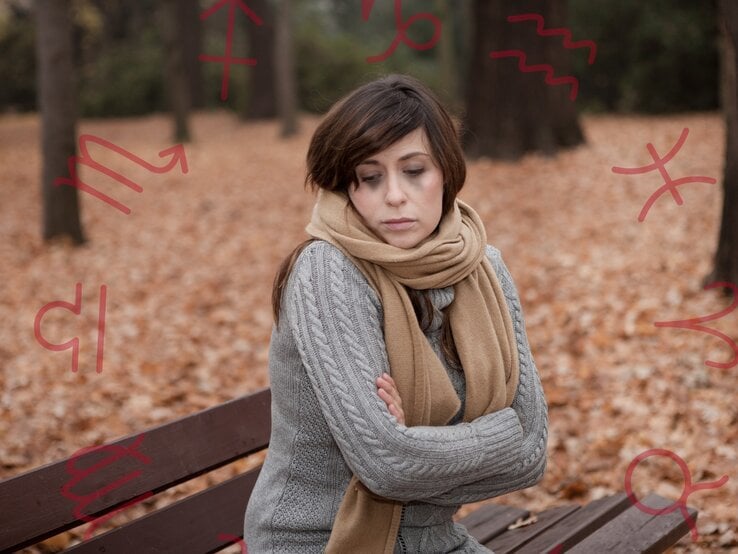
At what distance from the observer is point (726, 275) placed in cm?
553

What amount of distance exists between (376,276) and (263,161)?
1262 centimetres

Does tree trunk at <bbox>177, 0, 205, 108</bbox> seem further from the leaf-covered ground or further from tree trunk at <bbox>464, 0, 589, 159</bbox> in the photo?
tree trunk at <bbox>464, 0, 589, 159</bbox>

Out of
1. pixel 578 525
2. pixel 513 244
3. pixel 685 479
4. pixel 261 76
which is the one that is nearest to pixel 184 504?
pixel 578 525

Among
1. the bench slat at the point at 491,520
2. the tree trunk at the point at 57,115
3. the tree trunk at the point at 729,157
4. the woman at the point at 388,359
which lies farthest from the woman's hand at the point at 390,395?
the tree trunk at the point at 57,115

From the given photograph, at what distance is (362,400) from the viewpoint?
2061 millimetres

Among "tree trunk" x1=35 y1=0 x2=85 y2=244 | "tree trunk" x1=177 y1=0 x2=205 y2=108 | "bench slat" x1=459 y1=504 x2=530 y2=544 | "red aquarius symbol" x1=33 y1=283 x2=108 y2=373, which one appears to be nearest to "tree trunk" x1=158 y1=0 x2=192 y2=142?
"tree trunk" x1=35 y1=0 x2=85 y2=244

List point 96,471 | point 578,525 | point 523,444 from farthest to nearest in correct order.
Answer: point 578,525 < point 96,471 < point 523,444

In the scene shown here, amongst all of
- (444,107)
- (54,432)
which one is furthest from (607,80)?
(444,107)

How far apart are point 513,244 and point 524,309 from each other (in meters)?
1.71

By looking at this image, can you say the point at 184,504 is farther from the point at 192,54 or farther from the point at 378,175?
the point at 192,54

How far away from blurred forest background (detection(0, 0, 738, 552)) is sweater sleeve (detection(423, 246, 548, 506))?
0.86 metres

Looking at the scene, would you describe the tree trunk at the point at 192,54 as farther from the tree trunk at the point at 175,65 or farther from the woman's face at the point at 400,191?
the woman's face at the point at 400,191

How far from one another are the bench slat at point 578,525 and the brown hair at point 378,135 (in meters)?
0.92

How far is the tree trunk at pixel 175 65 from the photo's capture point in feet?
51.0
